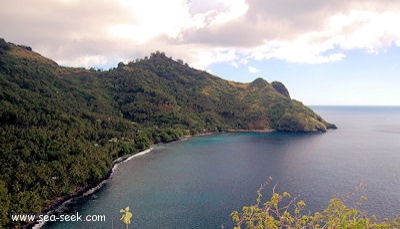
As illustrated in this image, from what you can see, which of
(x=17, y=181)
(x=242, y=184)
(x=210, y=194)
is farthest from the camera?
(x=242, y=184)

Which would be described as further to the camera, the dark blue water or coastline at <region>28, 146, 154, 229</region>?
the dark blue water

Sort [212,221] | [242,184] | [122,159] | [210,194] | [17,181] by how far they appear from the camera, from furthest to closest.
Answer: [122,159]
[242,184]
[210,194]
[17,181]
[212,221]

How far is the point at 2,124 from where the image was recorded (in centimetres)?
16325

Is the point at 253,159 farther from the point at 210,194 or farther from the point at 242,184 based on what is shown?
the point at 210,194

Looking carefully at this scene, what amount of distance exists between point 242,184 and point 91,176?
64.7 metres

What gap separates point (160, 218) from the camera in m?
98.2

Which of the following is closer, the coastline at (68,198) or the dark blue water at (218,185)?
the coastline at (68,198)

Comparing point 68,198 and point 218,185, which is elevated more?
point 68,198

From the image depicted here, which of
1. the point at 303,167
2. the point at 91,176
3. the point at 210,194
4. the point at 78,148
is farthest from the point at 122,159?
the point at 303,167

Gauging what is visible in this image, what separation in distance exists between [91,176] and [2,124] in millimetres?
71277

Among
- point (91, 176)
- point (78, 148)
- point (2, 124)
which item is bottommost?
point (91, 176)

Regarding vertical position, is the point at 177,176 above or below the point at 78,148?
below

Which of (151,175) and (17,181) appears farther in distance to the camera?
(151,175)

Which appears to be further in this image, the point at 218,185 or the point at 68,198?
the point at 218,185
